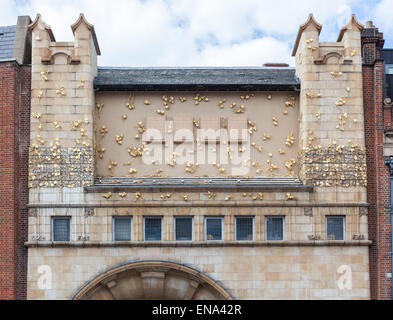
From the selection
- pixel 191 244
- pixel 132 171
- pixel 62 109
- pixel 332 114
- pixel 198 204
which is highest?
pixel 62 109

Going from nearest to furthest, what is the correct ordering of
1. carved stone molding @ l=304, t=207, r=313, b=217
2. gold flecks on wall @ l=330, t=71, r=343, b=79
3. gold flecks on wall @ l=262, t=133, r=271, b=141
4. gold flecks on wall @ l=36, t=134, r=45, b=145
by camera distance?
1. carved stone molding @ l=304, t=207, r=313, b=217
2. gold flecks on wall @ l=36, t=134, r=45, b=145
3. gold flecks on wall @ l=330, t=71, r=343, b=79
4. gold flecks on wall @ l=262, t=133, r=271, b=141

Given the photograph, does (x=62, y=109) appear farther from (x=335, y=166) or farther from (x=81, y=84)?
(x=335, y=166)

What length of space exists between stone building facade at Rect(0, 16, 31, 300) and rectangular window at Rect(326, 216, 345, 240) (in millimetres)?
10652

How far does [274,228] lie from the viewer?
2623cm

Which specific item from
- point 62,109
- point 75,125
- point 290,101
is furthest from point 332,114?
point 62,109

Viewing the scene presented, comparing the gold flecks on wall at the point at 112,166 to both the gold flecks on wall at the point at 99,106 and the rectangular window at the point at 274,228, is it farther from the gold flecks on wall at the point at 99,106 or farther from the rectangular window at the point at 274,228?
the rectangular window at the point at 274,228

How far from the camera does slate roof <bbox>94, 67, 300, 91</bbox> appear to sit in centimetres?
2720

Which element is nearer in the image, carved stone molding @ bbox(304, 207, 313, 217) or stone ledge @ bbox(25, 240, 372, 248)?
stone ledge @ bbox(25, 240, 372, 248)

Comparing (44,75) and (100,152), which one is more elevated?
(44,75)

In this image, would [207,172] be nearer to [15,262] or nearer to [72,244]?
[72,244]

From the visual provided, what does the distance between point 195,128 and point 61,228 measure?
6021 millimetres

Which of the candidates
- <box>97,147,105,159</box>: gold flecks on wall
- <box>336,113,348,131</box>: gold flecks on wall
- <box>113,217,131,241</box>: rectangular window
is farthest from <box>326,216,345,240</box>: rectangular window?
<box>97,147,105,159</box>: gold flecks on wall

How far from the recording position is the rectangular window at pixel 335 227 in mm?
26156

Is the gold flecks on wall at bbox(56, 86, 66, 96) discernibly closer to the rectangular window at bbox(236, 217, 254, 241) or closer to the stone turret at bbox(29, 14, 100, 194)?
the stone turret at bbox(29, 14, 100, 194)
